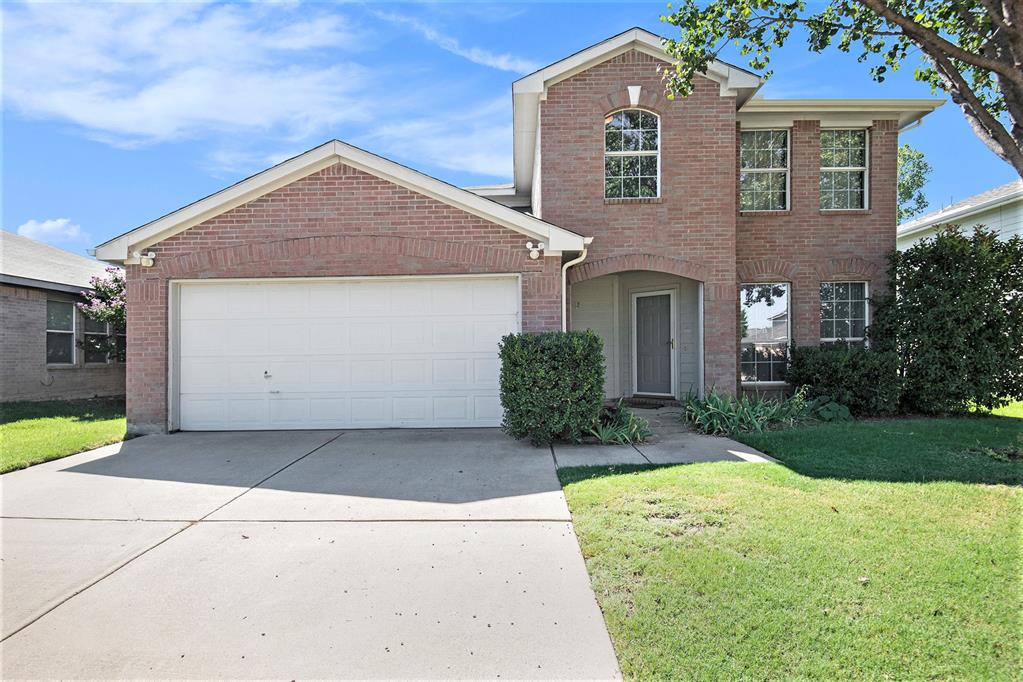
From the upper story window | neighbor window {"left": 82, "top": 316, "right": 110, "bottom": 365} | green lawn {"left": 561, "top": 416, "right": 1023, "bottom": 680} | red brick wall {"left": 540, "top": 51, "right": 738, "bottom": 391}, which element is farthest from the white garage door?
neighbor window {"left": 82, "top": 316, "right": 110, "bottom": 365}

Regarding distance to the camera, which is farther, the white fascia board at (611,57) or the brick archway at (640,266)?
the brick archway at (640,266)

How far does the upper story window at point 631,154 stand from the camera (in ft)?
34.3

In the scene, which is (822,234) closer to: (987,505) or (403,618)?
(987,505)

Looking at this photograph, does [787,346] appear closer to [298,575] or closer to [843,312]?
[843,312]

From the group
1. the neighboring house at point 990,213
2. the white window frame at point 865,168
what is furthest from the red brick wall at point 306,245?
the neighboring house at point 990,213

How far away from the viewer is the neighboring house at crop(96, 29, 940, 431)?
8945 millimetres

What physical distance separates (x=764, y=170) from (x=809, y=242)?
1693 mm

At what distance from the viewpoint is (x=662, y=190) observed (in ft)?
33.7

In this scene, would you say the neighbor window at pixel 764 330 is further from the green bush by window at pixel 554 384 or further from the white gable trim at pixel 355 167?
the green bush by window at pixel 554 384

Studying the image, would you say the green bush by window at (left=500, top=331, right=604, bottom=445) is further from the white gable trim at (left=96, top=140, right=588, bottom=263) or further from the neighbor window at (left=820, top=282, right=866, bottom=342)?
the neighbor window at (left=820, top=282, right=866, bottom=342)

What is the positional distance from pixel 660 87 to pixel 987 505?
818 cm

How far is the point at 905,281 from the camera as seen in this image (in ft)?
34.4

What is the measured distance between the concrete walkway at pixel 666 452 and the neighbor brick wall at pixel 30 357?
1350 centimetres

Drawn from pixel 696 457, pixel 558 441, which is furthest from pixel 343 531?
pixel 696 457
